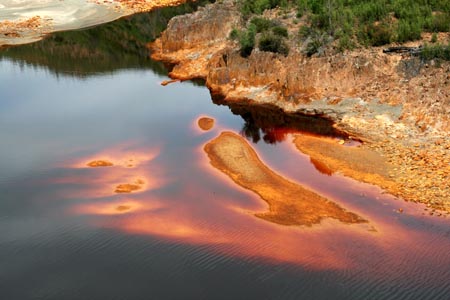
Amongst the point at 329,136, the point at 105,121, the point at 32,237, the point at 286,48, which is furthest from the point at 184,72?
the point at 32,237

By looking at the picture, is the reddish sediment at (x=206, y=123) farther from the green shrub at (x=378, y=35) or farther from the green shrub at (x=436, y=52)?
the green shrub at (x=436, y=52)

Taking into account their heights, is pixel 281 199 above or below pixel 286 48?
below

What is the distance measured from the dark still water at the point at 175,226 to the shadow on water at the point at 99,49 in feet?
41.2

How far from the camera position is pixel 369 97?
27.7 meters

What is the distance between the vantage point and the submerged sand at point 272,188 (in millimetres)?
18344

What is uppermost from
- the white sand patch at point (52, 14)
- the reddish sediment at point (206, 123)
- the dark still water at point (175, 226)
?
the white sand patch at point (52, 14)

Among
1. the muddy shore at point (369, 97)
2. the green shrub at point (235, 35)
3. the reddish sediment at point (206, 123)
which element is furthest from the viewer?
the green shrub at point (235, 35)

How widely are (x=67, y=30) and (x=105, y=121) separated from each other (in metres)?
31.8

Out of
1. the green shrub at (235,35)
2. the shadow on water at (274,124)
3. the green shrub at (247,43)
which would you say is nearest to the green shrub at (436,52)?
the shadow on water at (274,124)

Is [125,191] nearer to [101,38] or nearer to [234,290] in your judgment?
[234,290]

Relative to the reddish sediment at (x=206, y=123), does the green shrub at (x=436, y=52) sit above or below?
above

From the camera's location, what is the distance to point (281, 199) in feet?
64.6

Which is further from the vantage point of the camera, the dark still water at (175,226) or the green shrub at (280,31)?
the green shrub at (280,31)

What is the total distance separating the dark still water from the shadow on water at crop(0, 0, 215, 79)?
12552 millimetres
